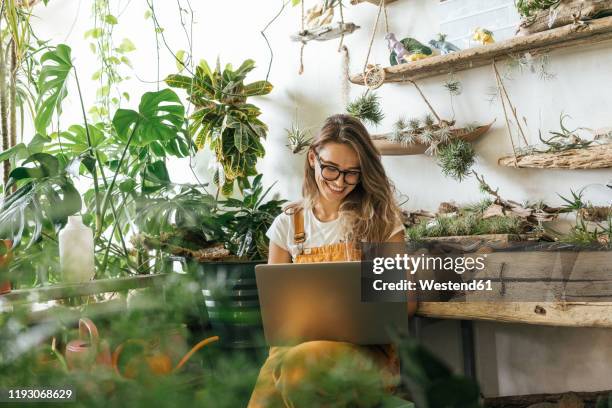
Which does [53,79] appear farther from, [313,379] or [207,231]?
[313,379]

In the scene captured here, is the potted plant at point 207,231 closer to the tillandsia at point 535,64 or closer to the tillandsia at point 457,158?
the tillandsia at point 457,158

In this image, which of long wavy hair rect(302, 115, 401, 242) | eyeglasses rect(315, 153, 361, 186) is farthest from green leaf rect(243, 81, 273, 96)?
eyeglasses rect(315, 153, 361, 186)

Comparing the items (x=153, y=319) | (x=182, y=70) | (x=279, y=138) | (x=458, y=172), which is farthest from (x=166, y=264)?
(x=153, y=319)

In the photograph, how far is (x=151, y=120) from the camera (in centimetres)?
249

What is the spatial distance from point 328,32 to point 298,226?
893mm

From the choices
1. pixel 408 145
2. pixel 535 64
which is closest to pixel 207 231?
pixel 408 145

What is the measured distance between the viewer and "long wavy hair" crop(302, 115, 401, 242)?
1997mm

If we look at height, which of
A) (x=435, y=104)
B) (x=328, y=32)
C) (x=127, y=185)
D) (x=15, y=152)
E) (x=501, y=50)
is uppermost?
(x=328, y=32)

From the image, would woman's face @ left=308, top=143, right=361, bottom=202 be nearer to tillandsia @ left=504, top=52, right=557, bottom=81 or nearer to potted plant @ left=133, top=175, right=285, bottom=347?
potted plant @ left=133, top=175, right=285, bottom=347

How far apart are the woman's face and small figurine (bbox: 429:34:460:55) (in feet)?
1.95

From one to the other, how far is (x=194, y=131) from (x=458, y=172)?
4.11 feet

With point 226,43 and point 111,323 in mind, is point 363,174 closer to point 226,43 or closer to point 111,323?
point 226,43

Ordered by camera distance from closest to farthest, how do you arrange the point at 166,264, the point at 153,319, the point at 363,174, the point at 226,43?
the point at 153,319, the point at 363,174, the point at 166,264, the point at 226,43

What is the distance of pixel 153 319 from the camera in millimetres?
302
